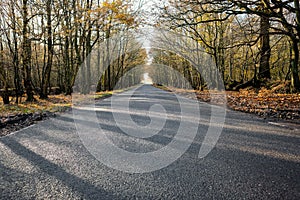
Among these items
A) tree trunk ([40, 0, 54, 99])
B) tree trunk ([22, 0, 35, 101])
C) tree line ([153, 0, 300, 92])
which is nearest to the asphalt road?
tree line ([153, 0, 300, 92])

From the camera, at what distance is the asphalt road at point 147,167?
2076mm

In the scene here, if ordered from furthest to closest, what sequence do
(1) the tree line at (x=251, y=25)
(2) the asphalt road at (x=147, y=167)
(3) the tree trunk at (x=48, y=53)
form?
(3) the tree trunk at (x=48, y=53) → (1) the tree line at (x=251, y=25) → (2) the asphalt road at (x=147, y=167)

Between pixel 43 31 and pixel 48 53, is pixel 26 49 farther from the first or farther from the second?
pixel 48 53

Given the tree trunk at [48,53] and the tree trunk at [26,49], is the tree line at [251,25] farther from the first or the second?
the tree trunk at [26,49]

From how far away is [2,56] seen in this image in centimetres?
1262

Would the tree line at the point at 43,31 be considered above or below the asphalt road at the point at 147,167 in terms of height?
above

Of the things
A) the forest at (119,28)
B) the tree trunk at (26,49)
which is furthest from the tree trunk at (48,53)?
the tree trunk at (26,49)

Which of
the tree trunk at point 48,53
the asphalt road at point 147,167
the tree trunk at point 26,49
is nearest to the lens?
the asphalt road at point 147,167

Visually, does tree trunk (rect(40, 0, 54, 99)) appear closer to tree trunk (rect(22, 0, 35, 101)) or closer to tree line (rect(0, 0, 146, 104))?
tree line (rect(0, 0, 146, 104))

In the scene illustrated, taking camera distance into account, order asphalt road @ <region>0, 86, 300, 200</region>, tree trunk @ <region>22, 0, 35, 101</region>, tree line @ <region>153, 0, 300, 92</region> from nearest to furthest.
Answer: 1. asphalt road @ <region>0, 86, 300, 200</region>
2. tree line @ <region>153, 0, 300, 92</region>
3. tree trunk @ <region>22, 0, 35, 101</region>

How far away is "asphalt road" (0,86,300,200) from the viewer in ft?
6.81

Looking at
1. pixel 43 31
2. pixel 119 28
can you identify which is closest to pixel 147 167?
pixel 43 31

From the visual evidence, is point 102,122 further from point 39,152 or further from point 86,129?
point 39,152

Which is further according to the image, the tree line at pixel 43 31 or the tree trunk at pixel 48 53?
the tree trunk at pixel 48 53
